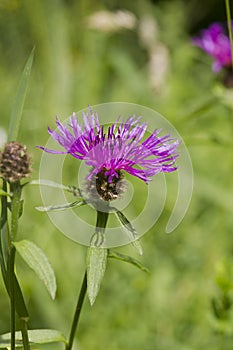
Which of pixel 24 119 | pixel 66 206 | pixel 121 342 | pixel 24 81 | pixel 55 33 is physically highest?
pixel 55 33

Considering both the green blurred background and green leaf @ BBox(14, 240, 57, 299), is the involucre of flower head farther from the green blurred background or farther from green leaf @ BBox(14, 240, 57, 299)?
the green blurred background

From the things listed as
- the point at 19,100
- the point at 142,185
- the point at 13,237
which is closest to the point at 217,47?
the point at 142,185

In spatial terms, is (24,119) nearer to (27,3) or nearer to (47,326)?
(27,3)

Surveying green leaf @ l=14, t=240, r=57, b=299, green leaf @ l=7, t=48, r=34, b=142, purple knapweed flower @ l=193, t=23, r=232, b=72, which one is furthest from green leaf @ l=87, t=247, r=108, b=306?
purple knapweed flower @ l=193, t=23, r=232, b=72

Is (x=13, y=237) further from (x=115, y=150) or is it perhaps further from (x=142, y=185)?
(x=142, y=185)

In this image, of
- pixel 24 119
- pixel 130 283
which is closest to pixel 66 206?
pixel 130 283

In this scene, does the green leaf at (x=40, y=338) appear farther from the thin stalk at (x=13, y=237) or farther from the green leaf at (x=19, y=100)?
the green leaf at (x=19, y=100)
